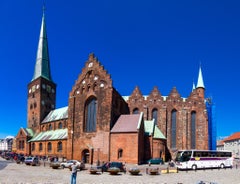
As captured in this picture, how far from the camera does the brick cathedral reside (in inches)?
2084

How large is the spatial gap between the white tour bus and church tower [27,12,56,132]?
5435 cm

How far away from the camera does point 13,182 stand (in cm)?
2469

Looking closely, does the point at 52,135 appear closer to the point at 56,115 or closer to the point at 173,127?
the point at 56,115

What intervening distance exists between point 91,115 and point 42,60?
41720 mm

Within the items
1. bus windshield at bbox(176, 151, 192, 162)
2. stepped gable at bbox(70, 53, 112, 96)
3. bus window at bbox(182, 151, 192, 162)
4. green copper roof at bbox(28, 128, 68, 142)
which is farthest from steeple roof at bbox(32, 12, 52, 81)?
bus window at bbox(182, 151, 192, 162)

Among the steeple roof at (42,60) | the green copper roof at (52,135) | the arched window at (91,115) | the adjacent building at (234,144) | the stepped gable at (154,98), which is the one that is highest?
the steeple roof at (42,60)

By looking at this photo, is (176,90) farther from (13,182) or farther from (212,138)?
(13,182)

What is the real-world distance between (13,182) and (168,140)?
48.6 m

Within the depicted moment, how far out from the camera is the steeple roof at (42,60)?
293ft

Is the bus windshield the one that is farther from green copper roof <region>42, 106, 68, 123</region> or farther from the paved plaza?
green copper roof <region>42, 106, 68, 123</region>

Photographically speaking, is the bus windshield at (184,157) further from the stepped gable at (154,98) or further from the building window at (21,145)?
the building window at (21,145)

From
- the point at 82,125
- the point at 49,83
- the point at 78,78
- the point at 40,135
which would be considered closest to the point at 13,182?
the point at 82,125

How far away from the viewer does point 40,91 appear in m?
85.6

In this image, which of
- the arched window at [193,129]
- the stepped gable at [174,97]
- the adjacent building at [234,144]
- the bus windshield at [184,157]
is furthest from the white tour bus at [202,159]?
the adjacent building at [234,144]
